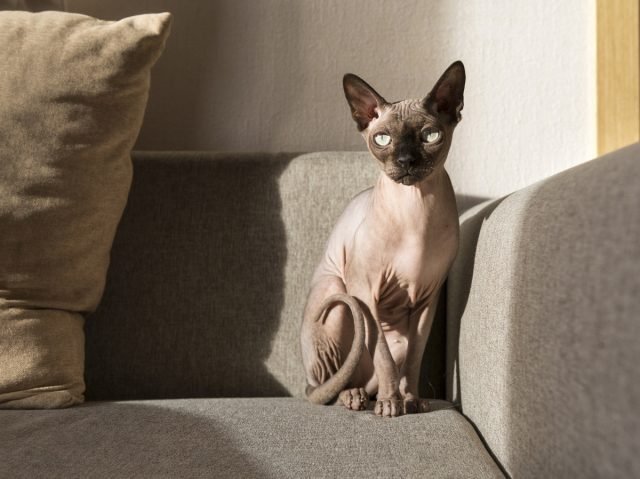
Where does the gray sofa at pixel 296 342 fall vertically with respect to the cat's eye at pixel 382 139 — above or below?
below

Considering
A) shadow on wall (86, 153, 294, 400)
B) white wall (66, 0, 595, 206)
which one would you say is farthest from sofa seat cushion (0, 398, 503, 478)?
white wall (66, 0, 595, 206)

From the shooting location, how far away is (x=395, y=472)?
76 cm

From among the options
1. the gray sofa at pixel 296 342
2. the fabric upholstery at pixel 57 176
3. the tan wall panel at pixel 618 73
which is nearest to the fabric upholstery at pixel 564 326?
the gray sofa at pixel 296 342

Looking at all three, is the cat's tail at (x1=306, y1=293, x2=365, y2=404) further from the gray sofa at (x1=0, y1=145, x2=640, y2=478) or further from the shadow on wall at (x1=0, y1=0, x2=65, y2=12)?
the shadow on wall at (x1=0, y1=0, x2=65, y2=12)

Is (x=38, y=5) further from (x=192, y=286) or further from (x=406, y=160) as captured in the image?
(x=406, y=160)

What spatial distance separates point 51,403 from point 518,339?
72 centimetres

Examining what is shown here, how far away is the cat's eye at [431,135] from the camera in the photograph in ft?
3.22

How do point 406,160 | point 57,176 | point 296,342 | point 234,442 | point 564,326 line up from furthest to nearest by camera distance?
point 296,342 → point 57,176 → point 406,160 → point 234,442 → point 564,326

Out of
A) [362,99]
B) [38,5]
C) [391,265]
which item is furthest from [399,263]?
[38,5]

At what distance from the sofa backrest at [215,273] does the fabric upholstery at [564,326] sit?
410 mm

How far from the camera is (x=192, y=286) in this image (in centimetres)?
127

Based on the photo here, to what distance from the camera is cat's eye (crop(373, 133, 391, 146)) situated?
1.00 meters

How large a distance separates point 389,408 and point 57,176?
663 millimetres

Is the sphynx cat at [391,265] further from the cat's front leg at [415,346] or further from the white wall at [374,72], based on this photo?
the white wall at [374,72]
